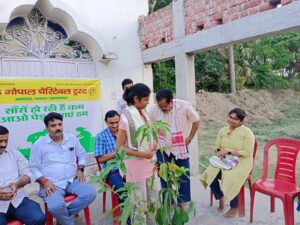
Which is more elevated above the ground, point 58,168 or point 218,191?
point 58,168

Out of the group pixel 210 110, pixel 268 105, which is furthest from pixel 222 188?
pixel 268 105

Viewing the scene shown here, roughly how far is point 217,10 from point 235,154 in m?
2.00

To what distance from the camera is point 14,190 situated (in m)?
2.88

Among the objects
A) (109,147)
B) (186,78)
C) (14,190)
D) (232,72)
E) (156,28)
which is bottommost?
(14,190)

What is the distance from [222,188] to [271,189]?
49 cm

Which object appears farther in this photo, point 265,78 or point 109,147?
point 265,78

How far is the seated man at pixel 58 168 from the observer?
3123 millimetres

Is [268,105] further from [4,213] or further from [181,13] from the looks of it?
[4,213]

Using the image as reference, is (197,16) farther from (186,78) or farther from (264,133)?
(264,133)

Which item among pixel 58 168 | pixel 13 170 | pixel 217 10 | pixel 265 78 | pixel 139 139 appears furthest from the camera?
pixel 265 78

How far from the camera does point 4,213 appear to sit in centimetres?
280

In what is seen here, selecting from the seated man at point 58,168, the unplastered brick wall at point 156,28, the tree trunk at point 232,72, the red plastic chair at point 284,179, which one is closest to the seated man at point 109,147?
the seated man at point 58,168

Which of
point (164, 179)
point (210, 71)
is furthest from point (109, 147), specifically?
point (210, 71)

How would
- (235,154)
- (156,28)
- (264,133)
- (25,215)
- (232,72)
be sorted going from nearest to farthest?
(25,215) < (235,154) < (156,28) < (264,133) < (232,72)
